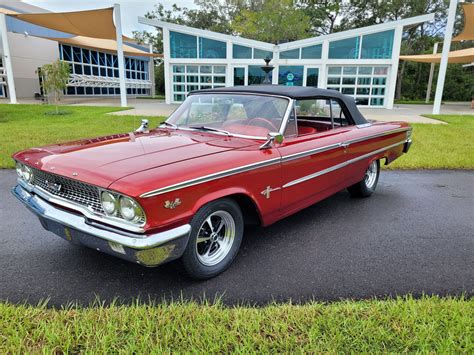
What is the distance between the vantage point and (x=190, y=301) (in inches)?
104

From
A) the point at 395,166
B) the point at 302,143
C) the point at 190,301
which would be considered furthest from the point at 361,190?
the point at 190,301

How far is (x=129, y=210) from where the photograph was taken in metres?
2.39

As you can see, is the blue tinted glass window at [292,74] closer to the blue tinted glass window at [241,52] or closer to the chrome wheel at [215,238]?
the blue tinted glass window at [241,52]

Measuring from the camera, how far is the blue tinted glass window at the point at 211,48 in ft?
68.2

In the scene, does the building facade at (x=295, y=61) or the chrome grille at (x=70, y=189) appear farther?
the building facade at (x=295, y=61)

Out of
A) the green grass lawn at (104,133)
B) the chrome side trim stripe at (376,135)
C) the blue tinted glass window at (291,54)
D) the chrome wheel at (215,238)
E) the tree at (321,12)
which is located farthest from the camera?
the tree at (321,12)

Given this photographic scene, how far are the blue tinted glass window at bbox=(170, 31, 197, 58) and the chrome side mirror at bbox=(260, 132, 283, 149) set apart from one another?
62.6 feet

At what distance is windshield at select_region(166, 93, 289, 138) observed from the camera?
143 inches

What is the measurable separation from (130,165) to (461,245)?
131 inches

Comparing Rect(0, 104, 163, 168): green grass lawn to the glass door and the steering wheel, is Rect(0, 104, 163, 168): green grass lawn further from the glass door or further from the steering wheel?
the glass door

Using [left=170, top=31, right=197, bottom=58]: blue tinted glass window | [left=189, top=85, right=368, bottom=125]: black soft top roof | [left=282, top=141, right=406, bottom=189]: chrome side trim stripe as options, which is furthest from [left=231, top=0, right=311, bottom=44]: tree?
[left=189, top=85, right=368, bottom=125]: black soft top roof

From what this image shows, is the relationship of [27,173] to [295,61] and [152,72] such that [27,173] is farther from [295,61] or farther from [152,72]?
[152,72]

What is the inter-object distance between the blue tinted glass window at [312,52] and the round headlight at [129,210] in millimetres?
20339

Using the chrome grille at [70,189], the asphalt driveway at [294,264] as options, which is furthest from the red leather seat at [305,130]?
the chrome grille at [70,189]
